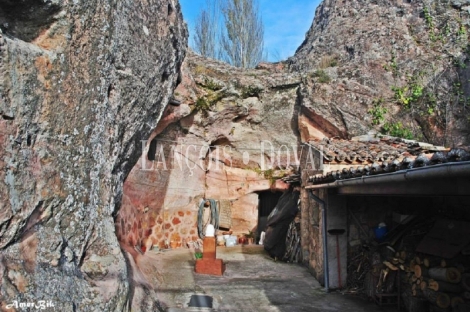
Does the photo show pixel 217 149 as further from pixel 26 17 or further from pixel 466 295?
pixel 26 17

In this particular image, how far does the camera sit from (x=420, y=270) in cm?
543

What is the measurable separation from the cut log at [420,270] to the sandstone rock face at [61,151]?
165 inches

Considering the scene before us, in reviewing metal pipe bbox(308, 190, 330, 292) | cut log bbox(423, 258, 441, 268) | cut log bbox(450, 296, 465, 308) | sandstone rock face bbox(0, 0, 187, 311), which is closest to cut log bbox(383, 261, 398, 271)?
cut log bbox(423, 258, 441, 268)

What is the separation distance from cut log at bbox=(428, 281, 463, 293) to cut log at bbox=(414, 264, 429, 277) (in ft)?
0.67

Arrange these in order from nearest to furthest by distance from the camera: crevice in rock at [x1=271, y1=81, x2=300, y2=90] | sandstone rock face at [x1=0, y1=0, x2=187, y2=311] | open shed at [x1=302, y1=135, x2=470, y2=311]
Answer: sandstone rock face at [x1=0, y1=0, x2=187, y2=311], open shed at [x1=302, y1=135, x2=470, y2=311], crevice in rock at [x1=271, y1=81, x2=300, y2=90]

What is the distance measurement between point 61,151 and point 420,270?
5.07 m

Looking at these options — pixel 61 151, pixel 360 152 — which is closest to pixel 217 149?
pixel 360 152

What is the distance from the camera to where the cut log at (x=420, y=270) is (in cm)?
534

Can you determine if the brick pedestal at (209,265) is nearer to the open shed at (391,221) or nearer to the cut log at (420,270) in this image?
the open shed at (391,221)

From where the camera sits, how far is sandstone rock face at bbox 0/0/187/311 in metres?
2.63

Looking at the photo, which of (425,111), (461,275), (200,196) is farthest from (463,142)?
(200,196)

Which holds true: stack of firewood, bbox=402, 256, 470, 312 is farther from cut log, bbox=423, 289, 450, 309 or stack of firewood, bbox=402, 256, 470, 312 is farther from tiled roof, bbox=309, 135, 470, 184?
tiled roof, bbox=309, 135, 470, 184

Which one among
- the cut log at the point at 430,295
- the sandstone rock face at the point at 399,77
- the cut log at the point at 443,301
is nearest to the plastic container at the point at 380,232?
the cut log at the point at 430,295

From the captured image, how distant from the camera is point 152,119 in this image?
6684 millimetres
